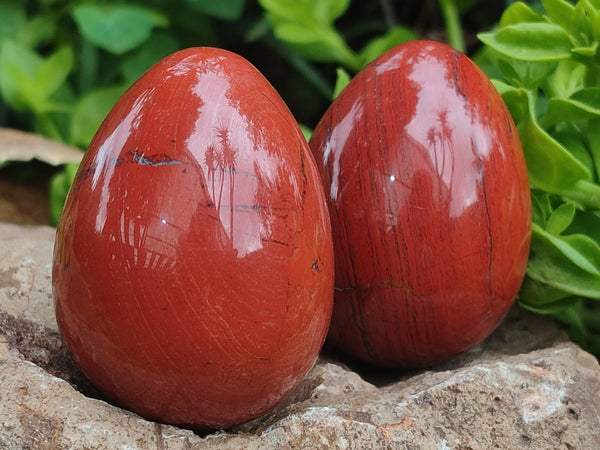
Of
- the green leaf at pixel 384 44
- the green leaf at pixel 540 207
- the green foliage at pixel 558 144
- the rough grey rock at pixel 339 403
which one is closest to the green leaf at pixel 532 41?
the green foliage at pixel 558 144

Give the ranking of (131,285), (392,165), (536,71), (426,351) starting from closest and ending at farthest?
(131,285) → (392,165) → (426,351) → (536,71)

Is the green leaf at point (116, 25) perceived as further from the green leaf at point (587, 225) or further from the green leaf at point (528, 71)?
the green leaf at point (587, 225)

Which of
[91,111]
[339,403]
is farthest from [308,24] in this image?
[339,403]

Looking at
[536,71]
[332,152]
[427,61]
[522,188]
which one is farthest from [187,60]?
[536,71]

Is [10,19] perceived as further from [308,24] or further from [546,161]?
[546,161]

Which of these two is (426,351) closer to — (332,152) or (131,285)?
(332,152)
